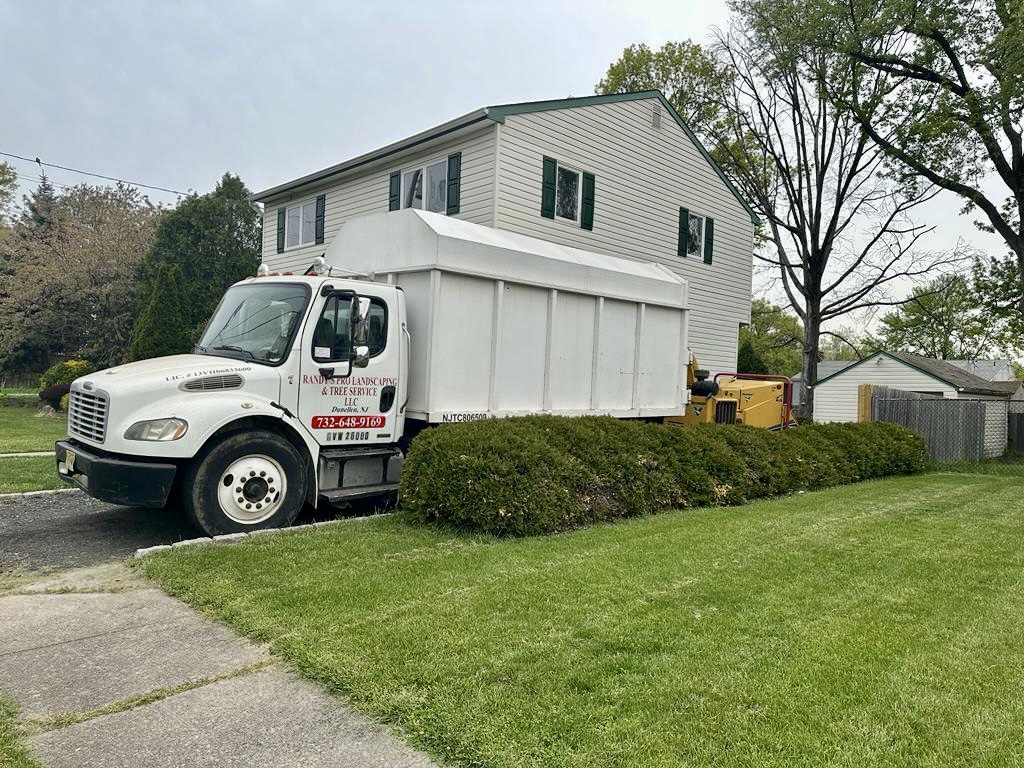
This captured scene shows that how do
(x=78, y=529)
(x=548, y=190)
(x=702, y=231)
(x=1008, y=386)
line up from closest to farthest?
(x=78, y=529) → (x=548, y=190) → (x=702, y=231) → (x=1008, y=386)

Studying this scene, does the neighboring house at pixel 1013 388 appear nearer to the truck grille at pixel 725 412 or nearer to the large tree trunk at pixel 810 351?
the large tree trunk at pixel 810 351

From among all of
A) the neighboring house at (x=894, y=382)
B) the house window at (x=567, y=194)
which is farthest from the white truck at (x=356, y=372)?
the neighboring house at (x=894, y=382)

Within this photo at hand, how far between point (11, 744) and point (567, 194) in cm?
1382

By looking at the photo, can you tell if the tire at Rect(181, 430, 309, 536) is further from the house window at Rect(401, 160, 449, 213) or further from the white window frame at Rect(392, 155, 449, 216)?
the house window at Rect(401, 160, 449, 213)

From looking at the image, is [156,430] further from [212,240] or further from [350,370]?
[212,240]

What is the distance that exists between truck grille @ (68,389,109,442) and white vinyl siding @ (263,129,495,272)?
8.31 meters

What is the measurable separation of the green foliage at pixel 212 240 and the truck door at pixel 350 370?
27.9m

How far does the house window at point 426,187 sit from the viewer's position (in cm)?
1459

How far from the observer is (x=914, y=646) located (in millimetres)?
3992

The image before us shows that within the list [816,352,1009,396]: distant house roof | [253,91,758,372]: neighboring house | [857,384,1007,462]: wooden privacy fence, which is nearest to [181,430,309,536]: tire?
[253,91,758,372]: neighboring house

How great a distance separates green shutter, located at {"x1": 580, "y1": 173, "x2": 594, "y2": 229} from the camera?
51.1 ft

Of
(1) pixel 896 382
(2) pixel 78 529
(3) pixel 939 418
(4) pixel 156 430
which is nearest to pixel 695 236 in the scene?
(3) pixel 939 418

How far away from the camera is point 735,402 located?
11961mm

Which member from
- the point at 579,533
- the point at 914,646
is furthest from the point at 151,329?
the point at 914,646
